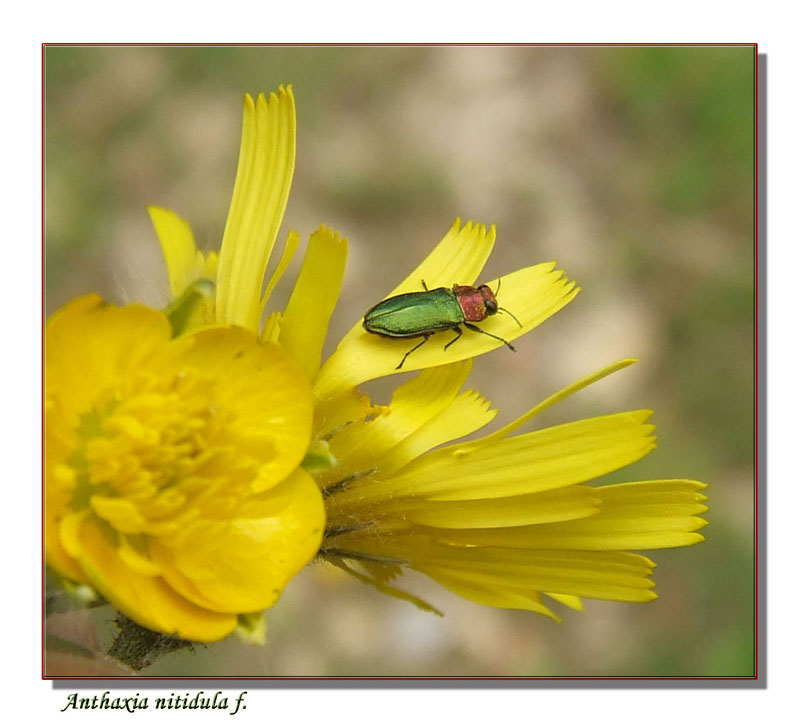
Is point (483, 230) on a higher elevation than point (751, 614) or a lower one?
higher

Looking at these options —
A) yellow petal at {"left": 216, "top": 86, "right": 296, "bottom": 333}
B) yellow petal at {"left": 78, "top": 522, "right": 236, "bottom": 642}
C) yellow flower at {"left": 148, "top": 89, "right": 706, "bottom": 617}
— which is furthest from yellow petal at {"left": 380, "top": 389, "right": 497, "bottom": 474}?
yellow petal at {"left": 78, "top": 522, "right": 236, "bottom": 642}

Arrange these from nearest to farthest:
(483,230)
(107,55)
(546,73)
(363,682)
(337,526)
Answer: (337,526) < (483,230) < (363,682) < (107,55) < (546,73)

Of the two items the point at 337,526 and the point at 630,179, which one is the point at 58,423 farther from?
the point at 630,179

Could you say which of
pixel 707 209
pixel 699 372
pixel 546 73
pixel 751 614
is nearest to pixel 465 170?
pixel 546 73

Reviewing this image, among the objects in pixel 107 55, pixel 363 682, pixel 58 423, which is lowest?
pixel 363 682

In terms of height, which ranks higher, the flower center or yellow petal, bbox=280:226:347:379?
yellow petal, bbox=280:226:347:379

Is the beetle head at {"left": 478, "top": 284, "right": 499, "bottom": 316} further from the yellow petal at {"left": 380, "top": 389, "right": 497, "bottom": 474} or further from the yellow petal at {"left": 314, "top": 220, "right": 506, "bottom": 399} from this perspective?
the yellow petal at {"left": 380, "top": 389, "right": 497, "bottom": 474}

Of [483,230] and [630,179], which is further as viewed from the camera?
[630,179]

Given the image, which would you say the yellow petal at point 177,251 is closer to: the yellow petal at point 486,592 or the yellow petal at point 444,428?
the yellow petal at point 444,428
